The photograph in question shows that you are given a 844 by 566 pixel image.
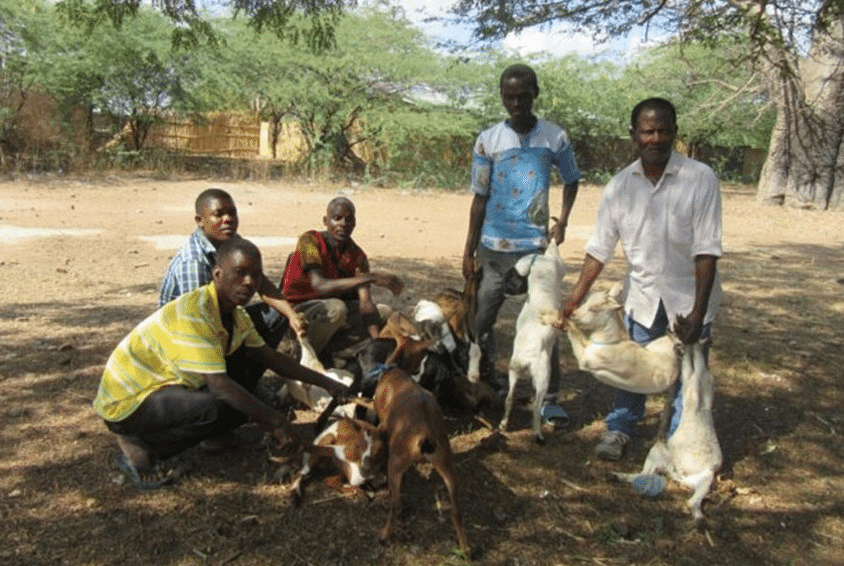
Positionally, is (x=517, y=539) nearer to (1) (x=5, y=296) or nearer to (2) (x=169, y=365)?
(2) (x=169, y=365)

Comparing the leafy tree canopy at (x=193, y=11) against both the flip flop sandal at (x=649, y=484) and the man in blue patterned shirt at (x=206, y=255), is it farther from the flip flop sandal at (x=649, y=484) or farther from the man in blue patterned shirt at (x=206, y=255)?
the flip flop sandal at (x=649, y=484)

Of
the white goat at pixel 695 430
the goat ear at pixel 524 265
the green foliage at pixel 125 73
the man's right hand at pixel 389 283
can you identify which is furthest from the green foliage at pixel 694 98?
the white goat at pixel 695 430

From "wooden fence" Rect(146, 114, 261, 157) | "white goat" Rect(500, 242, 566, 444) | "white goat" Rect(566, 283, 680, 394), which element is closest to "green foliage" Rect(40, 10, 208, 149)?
"wooden fence" Rect(146, 114, 261, 157)

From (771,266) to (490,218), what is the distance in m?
6.61

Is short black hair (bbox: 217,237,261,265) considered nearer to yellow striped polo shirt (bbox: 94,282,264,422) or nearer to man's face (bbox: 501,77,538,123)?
yellow striped polo shirt (bbox: 94,282,264,422)

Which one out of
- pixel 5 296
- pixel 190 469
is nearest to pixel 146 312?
pixel 5 296

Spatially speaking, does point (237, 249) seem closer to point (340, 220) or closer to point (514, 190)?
point (340, 220)

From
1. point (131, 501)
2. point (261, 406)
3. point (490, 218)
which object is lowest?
point (131, 501)

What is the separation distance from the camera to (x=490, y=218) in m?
4.14

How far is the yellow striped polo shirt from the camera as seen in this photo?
9.56 feet

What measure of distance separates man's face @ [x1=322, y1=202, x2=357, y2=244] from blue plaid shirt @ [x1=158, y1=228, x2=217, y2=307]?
0.73 m

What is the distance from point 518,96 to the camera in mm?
3828

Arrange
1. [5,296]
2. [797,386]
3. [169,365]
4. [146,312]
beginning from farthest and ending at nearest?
1. [5,296]
2. [146,312]
3. [797,386]
4. [169,365]

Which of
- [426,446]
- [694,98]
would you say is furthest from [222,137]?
[426,446]
